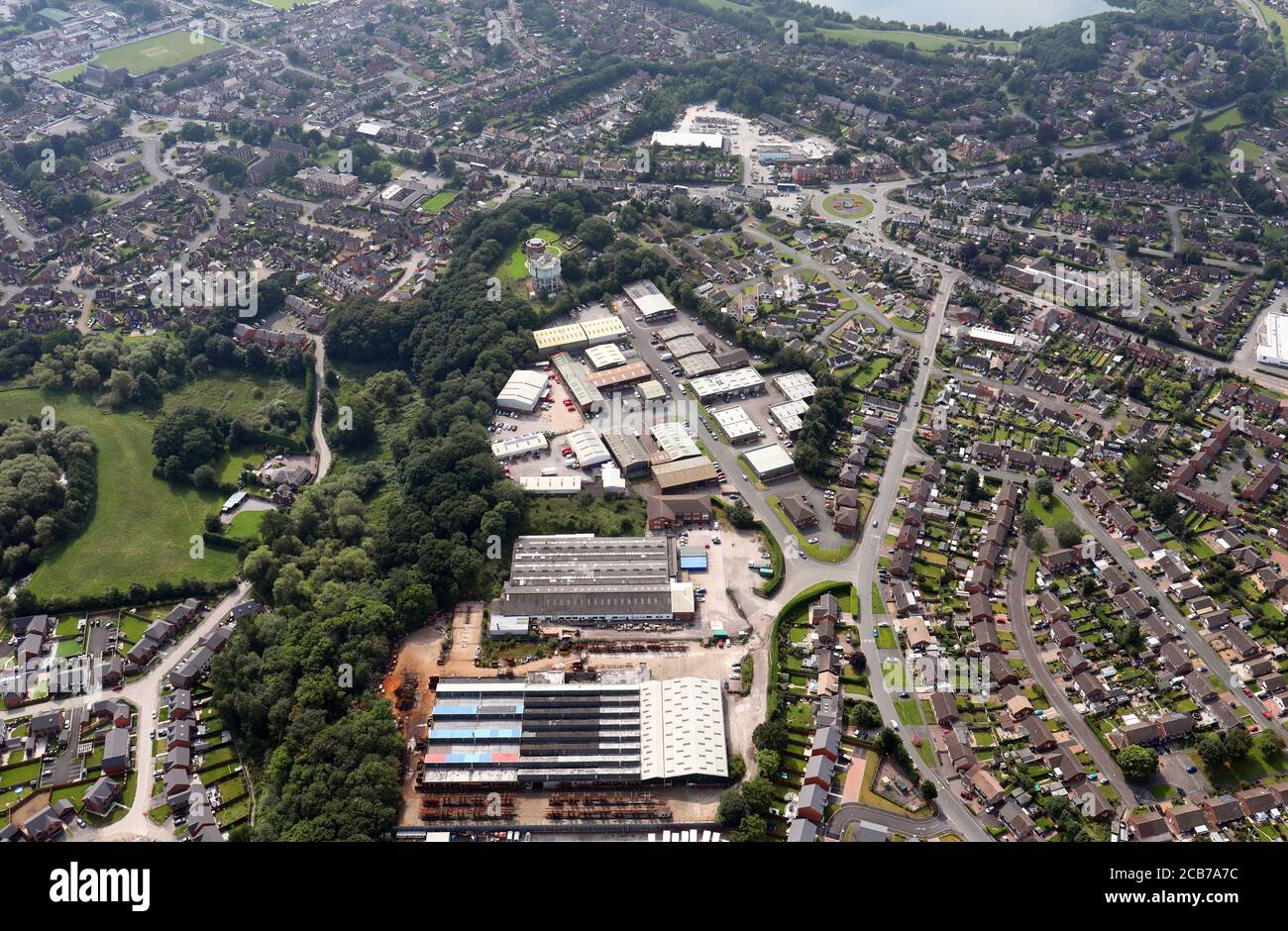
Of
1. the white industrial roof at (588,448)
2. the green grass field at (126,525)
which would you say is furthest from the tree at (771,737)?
the green grass field at (126,525)

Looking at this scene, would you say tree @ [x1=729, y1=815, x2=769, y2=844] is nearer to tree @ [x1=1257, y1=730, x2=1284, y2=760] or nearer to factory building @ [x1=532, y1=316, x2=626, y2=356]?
tree @ [x1=1257, y1=730, x2=1284, y2=760]

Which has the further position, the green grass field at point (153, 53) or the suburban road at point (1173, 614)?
the green grass field at point (153, 53)

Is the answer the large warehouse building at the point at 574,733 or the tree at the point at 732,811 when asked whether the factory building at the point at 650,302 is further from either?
the tree at the point at 732,811

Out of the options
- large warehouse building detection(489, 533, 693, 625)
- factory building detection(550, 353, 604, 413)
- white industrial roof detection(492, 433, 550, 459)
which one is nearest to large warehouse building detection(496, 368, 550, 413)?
factory building detection(550, 353, 604, 413)

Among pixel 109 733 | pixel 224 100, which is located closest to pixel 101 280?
pixel 224 100

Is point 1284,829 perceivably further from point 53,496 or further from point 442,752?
point 53,496

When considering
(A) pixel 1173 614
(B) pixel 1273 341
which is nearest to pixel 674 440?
(A) pixel 1173 614

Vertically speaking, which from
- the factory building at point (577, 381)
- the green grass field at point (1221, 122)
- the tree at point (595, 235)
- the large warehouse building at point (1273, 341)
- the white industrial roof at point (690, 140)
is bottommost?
the factory building at point (577, 381)
